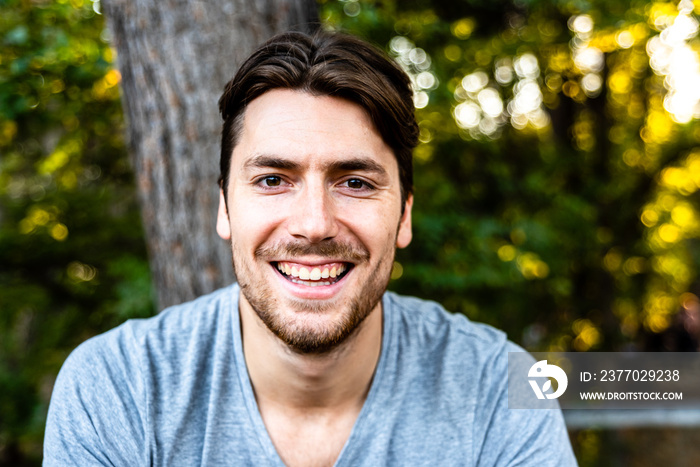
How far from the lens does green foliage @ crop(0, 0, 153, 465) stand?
3.13 meters

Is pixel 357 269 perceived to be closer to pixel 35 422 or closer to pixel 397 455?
pixel 397 455

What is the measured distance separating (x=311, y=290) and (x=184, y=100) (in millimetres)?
1203

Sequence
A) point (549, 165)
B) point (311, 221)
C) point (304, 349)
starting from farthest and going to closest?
point (549, 165) < point (304, 349) < point (311, 221)

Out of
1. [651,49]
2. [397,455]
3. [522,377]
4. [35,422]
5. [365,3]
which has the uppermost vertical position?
[651,49]

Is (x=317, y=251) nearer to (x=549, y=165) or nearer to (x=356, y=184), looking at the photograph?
(x=356, y=184)

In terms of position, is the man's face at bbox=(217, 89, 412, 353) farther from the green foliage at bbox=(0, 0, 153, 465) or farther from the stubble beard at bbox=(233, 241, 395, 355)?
the green foliage at bbox=(0, 0, 153, 465)

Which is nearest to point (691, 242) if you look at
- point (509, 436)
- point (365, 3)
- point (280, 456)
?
point (365, 3)

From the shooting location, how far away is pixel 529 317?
4.57m

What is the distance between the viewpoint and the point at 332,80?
185cm

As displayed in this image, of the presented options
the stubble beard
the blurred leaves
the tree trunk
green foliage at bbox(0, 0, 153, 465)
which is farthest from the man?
green foliage at bbox(0, 0, 153, 465)

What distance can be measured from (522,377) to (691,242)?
7526 millimetres

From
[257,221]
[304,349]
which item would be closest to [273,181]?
[257,221]

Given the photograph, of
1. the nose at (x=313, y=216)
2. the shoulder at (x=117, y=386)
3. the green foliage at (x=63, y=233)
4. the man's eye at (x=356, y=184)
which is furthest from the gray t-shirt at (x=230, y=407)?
the green foliage at (x=63, y=233)

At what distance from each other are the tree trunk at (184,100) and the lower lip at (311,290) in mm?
840
